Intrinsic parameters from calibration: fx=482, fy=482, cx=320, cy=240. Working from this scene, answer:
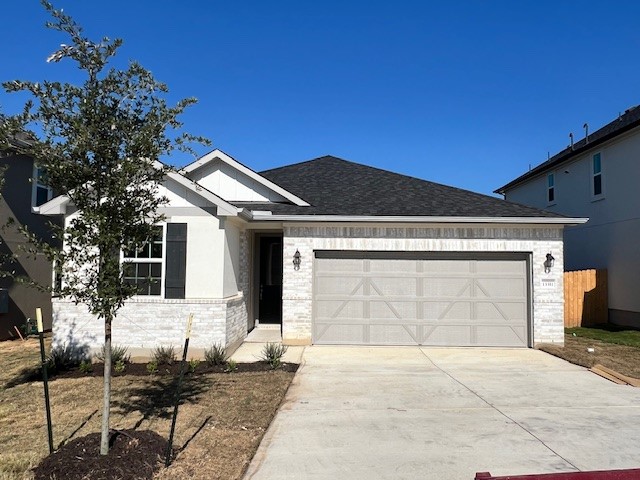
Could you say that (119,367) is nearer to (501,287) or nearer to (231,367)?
(231,367)

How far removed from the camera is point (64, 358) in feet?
32.6

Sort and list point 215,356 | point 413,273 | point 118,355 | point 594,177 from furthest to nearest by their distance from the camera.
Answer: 1. point 594,177
2. point 413,273
3. point 118,355
4. point 215,356

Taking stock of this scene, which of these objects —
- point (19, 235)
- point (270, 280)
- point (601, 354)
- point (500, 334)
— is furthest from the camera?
point (270, 280)

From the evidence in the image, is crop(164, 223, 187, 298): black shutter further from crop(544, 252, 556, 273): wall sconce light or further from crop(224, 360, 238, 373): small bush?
crop(544, 252, 556, 273): wall sconce light

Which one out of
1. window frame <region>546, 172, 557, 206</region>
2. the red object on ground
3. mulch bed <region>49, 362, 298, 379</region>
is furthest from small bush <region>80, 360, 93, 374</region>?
window frame <region>546, 172, 557, 206</region>

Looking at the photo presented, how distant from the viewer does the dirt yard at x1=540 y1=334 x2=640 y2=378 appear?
9.93 m

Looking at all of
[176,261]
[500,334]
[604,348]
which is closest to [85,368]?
[176,261]

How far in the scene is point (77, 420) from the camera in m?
6.38

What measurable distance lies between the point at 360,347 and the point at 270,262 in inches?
176

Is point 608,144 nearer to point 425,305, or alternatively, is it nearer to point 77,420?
point 425,305

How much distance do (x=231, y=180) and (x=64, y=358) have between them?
245 inches

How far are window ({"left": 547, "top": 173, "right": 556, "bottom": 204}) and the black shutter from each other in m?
17.2

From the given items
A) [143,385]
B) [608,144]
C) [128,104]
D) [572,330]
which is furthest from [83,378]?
[608,144]

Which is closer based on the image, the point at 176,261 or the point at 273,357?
the point at 273,357
